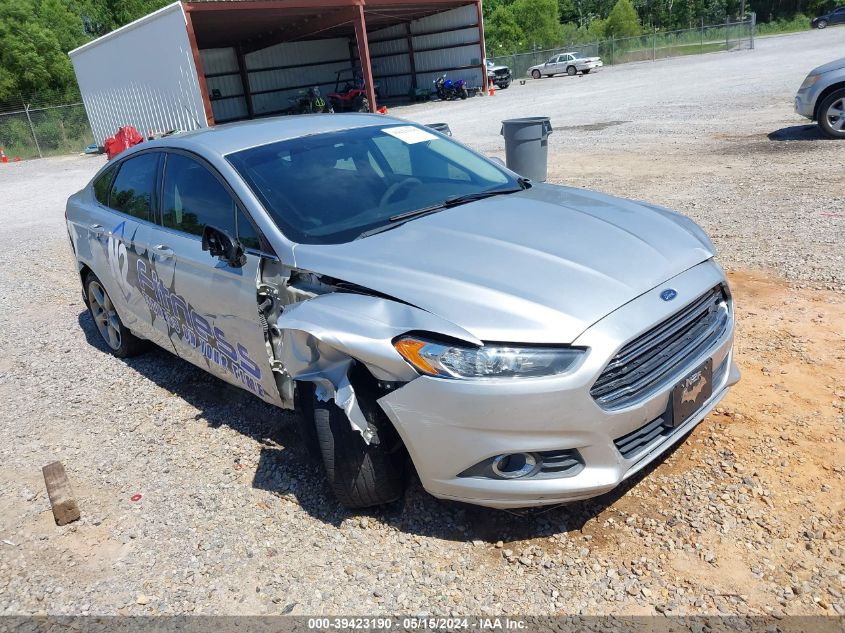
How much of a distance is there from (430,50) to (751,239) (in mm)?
33841

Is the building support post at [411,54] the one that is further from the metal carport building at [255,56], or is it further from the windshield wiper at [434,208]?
the windshield wiper at [434,208]

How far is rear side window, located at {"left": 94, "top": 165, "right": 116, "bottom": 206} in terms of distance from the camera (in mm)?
5113

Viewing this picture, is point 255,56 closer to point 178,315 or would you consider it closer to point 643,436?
point 178,315

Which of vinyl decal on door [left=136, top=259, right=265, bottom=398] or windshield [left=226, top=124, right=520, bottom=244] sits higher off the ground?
windshield [left=226, top=124, right=520, bottom=244]

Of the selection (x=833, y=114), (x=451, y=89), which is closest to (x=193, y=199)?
(x=833, y=114)

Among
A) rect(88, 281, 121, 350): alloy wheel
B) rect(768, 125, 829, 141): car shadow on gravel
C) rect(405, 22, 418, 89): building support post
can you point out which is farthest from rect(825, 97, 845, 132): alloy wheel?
rect(405, 22, 418, 89): building support post

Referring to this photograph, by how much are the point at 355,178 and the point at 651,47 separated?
1985 inches

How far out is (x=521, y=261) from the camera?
9.58 feet

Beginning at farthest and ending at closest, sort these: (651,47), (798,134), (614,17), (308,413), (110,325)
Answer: (614,17) → (651,47) → (798,134) → (110,325) → (308,413)

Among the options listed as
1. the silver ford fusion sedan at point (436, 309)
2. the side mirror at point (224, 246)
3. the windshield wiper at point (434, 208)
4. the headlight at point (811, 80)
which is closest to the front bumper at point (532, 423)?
the silver ford fusion sedan at point (436, 309)

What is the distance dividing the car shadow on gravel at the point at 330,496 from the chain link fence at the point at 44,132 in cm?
3216

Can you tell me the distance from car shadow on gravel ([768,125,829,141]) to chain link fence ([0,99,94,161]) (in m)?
30.1

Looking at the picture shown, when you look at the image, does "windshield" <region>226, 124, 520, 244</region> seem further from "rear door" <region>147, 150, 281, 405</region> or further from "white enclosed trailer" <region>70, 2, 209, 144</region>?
"white enclosed trailer" <region>70, 2, 209, 144</region>

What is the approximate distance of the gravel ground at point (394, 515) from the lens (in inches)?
105
